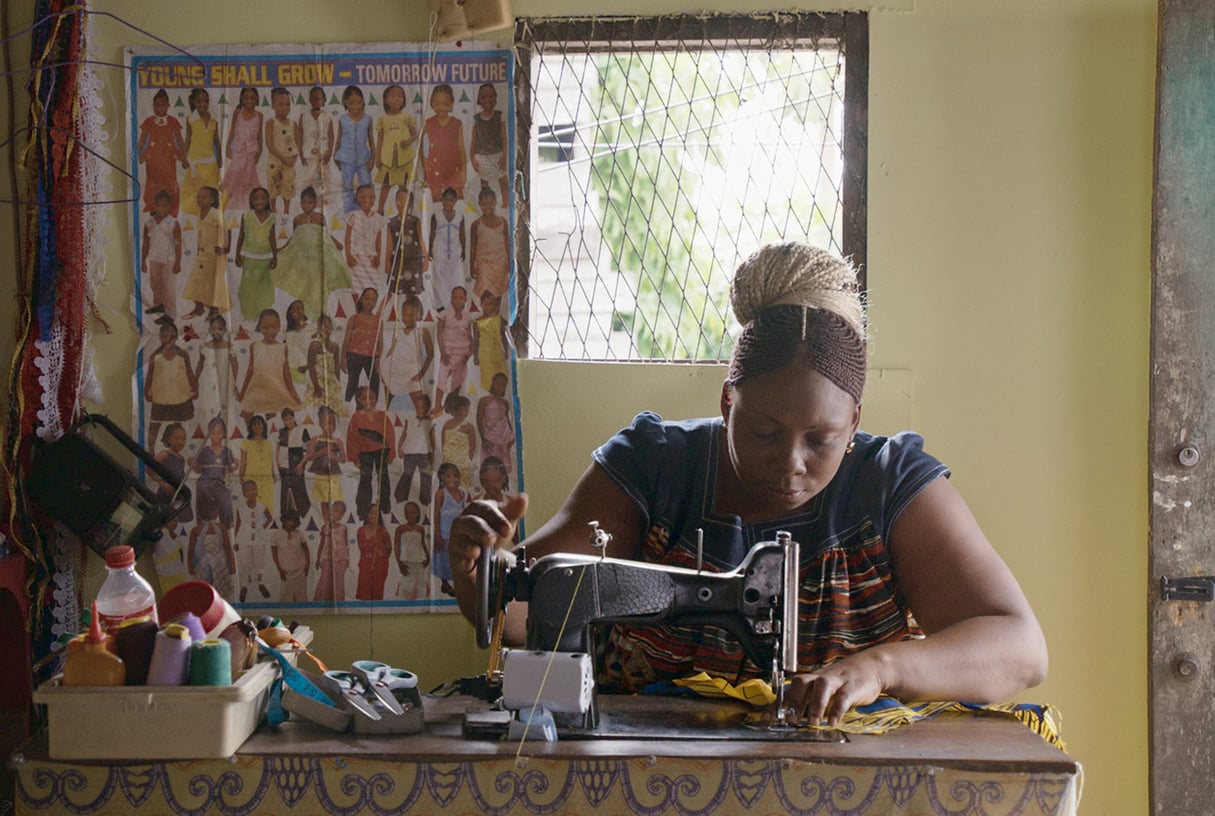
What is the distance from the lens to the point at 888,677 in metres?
1.75

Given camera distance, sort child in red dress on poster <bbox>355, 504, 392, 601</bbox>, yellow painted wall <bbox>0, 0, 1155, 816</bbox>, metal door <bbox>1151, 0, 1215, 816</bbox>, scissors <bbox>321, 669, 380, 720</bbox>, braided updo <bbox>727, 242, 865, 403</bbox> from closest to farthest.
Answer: scissors <bbox>321, 669, 380, 720</bbox> < braided updo <bbox>727, 242, 865, 403</bbox> < metal door <bbox>1151, 0, 1215, 816</bbox> < yellow painted wall <bbox>0, 0, 1155, 816</bbox> < child in red dress on poster <bbox>355, 504, 392, 601</bbox>

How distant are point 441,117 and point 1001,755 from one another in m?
1.84

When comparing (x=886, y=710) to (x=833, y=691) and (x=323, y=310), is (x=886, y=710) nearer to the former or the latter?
(x=833, y=691)

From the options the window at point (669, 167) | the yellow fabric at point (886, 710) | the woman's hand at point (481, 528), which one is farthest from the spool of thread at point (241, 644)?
the window at point (669, 167)

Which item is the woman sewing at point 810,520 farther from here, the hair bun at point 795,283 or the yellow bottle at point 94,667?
the yellow bottle at point 94,667

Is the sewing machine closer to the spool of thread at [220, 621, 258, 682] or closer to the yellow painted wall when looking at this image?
the spool of thread at [220, 621, 258, 682]

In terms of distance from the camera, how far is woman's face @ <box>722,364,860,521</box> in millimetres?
1897

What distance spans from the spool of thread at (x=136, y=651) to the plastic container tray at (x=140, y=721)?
0.03 m

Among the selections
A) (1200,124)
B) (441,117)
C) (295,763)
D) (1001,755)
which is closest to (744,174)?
(441,117)

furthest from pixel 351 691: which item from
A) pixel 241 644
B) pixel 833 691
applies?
pixel 833 691

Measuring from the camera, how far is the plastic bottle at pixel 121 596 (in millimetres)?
1646

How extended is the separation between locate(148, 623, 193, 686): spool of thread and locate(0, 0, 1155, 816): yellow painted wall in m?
1.38

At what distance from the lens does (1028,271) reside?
103 inches

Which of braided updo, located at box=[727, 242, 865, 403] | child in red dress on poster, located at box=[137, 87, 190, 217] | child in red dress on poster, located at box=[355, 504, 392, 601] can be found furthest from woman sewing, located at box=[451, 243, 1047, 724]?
child in red dress on poster, located at box=[137, 87, 190, 217]
